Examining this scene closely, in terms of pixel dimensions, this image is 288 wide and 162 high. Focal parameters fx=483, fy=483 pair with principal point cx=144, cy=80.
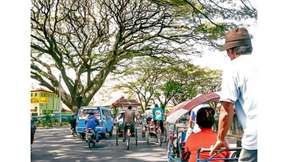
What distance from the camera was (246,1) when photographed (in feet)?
11.6

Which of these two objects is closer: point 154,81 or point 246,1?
point 246,1

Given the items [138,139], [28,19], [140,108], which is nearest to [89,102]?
[140,108]

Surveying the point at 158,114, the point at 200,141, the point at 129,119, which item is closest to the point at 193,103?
the point at 200,141

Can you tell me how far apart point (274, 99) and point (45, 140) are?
5981 mm

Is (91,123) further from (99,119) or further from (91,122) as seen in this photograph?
(99,119)

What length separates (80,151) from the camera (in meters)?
6.14

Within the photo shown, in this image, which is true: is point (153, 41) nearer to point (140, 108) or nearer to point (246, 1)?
point (140, 108)

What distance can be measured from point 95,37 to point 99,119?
1.53 metres

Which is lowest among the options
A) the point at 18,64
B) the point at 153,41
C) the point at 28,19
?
the point at 18,64

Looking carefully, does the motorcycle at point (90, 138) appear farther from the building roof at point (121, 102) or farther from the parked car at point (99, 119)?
the building roof at point (121, 102)

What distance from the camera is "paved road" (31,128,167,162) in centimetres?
540

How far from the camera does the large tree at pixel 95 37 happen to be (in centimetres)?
797

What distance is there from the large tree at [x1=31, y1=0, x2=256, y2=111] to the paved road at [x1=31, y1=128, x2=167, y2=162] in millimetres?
649

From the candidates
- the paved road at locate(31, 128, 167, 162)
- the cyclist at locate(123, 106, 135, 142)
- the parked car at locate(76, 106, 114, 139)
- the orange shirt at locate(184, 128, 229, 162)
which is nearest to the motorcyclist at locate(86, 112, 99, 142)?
the paved road at locate(31, 128, 167, 162)
